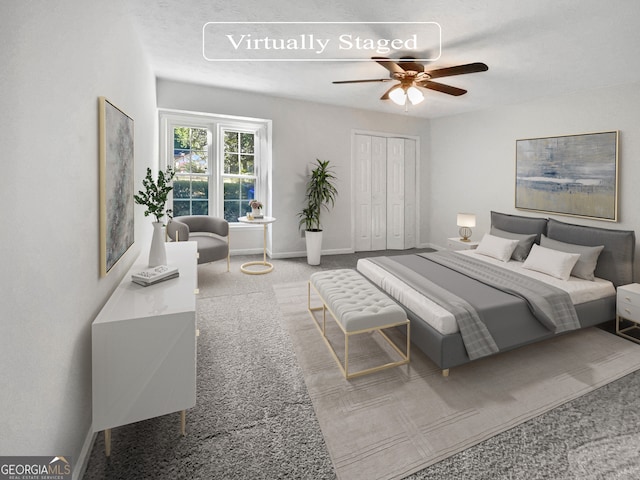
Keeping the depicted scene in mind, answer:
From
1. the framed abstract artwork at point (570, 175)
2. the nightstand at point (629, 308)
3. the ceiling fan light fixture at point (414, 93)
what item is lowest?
the nightstand at point (629, 308)

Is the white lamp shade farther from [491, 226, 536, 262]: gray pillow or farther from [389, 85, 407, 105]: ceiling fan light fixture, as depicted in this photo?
[389, 85, 407, 105]: ceiling fan light fixture

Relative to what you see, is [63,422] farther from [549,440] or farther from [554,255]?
[554,255]

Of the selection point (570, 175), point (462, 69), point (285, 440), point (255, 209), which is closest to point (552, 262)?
point (570, 175)

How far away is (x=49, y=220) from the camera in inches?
44.9

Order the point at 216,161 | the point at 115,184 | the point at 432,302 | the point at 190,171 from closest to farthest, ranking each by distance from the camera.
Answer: the point at 115,184
the point at 432,302
the point at 190,171
the point at 216,161

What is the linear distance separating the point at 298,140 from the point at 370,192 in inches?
68.7

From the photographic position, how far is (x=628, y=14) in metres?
2.25

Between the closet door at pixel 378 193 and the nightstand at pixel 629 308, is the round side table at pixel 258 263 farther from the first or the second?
the nightstand at pixel 629 308

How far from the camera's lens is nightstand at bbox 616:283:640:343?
2684 millimetres

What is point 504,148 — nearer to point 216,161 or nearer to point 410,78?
point 410,78

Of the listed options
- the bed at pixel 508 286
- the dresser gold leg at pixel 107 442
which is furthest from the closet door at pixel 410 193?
the dresser gold leg at pixel 107 442

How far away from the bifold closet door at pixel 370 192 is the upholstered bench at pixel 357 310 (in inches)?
131

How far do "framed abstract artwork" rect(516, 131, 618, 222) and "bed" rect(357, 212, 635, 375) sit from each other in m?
0.55

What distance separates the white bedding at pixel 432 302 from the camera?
2.17 metres
